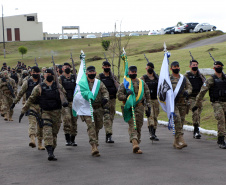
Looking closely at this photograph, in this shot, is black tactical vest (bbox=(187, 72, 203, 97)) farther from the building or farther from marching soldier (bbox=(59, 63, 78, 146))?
the building

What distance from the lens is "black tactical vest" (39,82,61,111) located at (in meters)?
10.0

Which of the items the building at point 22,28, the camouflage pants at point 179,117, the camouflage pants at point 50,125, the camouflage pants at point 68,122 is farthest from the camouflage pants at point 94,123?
the building at point 22,28

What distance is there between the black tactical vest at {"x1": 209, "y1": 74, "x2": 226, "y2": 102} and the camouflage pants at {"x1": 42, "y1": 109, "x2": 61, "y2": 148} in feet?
12.4

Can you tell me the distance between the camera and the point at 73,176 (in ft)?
26.0

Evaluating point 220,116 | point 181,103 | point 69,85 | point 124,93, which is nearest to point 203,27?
point 69,85

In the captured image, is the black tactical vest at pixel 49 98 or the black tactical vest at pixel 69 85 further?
the black tactical vest at pixel 69 85

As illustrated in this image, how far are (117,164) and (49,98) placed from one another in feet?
7.32

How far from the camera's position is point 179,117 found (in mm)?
11023

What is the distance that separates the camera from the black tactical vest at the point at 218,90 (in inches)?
434

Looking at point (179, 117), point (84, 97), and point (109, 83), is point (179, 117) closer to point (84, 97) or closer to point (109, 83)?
point (84, 97)

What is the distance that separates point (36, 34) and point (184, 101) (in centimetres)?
8640

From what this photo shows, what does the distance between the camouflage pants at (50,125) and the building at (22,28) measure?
83.9 meters

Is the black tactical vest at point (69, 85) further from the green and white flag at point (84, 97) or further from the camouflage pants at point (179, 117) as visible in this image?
the camouflage pants at point (179, 117)

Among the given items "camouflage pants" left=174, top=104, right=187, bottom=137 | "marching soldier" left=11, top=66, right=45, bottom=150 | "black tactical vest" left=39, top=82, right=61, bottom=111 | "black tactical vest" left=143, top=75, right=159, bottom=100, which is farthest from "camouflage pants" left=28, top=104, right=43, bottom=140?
"camouflage pants" left=174, top=104, right=187, bottom=137
